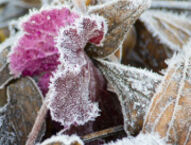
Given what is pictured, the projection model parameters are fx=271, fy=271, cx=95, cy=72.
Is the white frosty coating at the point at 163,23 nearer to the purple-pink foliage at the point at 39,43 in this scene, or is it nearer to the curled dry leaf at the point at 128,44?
the curled dry leaf at the point at 128,44

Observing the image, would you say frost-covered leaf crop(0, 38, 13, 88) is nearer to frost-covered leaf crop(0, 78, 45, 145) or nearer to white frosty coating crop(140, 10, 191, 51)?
frost-covered leaf crop(0, 78, 45, 145)

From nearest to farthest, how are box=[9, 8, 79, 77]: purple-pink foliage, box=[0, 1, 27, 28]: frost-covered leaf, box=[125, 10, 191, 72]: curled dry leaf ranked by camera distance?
box=[9, 8, 79, 77]: purple-pink foliage < box=[125, 10, 191, 72]: curled dry leaf < box=[0, 1, 27, 28]: frost-covered leaf

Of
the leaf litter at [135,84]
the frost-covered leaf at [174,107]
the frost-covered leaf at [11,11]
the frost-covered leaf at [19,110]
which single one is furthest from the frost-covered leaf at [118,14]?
the frost-covered leaf at [11,11]

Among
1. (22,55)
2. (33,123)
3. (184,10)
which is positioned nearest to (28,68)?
(22,55)

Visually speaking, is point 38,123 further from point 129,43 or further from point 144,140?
point 129,43

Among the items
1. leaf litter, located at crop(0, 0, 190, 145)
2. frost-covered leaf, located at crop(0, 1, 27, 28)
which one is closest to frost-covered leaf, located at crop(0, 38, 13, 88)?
leaf litter, located at crop(0, 0, 190, 145)
